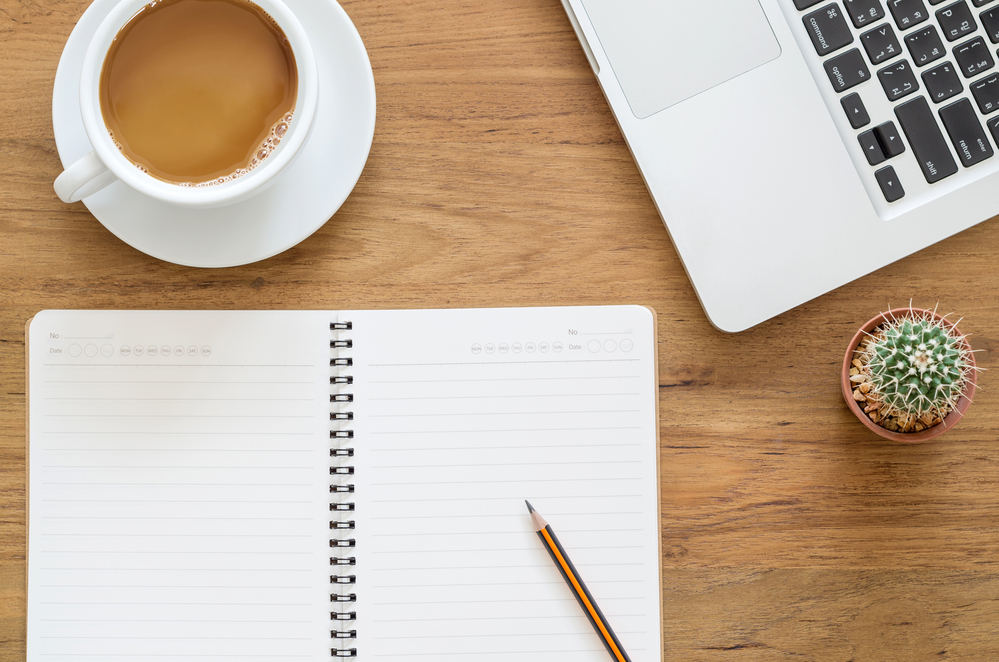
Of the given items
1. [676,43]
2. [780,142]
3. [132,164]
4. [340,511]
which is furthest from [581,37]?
[340,511]

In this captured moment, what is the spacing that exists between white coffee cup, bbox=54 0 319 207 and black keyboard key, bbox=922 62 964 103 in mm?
588

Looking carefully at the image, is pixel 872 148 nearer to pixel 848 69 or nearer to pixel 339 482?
pixel 848 69

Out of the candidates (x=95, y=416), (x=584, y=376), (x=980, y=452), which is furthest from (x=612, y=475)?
(x=95, y=416)

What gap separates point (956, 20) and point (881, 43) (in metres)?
0.08

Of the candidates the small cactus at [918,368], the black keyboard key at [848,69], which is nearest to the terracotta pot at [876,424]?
the small cactus at [918,368]

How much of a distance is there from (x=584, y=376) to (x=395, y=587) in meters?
0.30

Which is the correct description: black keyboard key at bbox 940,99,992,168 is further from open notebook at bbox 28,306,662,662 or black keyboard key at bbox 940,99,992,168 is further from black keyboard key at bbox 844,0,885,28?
open notebook at bbox 28,306,662,662

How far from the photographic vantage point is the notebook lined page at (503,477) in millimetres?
708

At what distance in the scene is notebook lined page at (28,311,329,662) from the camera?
0.70 metres

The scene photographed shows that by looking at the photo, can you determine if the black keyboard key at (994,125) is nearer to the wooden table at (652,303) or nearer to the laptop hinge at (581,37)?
the wooden table at (652,303)

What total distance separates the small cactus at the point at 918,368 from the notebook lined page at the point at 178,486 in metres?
0.56

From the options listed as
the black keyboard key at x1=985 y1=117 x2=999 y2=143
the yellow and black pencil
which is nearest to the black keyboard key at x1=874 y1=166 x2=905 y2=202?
the black keyboard key at x1=985 y1=117 x2=999 y2=143

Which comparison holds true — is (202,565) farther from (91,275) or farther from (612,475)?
Result: (612,475)

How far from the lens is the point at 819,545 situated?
0.72 metres
